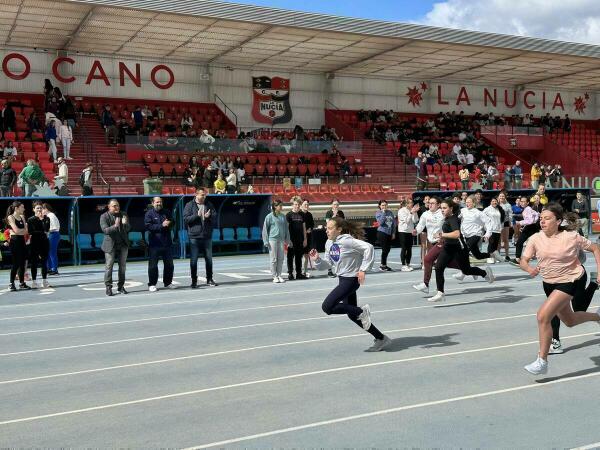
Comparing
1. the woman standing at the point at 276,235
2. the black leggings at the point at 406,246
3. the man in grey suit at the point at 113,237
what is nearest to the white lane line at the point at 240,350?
the man in grey suit at the point at 113,237

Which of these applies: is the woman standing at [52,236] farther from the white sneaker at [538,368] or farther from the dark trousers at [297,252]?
the white sneaker at [538,368]

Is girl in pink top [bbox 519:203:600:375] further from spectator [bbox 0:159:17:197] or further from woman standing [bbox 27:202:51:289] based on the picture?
spectator [bbox 0:159:17:197]

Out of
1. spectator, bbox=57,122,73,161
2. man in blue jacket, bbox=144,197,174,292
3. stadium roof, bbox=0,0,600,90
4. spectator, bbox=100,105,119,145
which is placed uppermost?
stadium roof, bbox=0,0,600,90

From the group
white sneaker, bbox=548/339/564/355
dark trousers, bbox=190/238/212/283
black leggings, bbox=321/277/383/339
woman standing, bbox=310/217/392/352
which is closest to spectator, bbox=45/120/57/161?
dark trousers, bbox=190/238/212/283

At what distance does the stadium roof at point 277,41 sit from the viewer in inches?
1224

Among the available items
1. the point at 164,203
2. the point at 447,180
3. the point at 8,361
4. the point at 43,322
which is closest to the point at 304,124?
the point at 447,180

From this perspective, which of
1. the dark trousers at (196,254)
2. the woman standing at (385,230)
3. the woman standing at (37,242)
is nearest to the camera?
the dark trousers at (196,254)

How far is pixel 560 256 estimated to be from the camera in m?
7.68

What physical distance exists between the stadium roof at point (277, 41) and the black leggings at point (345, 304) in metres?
23.5

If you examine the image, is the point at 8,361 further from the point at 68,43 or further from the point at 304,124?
the point at 304,124

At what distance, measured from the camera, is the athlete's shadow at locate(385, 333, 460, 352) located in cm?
939

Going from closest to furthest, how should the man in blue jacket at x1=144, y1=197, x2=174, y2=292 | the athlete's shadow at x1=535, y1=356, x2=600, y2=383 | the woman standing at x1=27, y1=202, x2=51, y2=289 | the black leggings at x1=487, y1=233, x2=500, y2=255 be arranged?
the athlete's shadow at x1=535, y1=356, x2=600, y2=383, the man in blue jacket at x1=144, y1=197, x2=174, y2=292, the woman standing at x1=27, y1=202, x2=51, y2=289, the black leggings at x1=487, y1=233, x2=500, y2=255

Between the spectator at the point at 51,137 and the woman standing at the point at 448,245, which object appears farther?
the spectator at the point at 51,137

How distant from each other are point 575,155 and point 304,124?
17.1 meters
